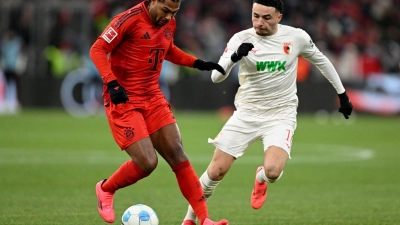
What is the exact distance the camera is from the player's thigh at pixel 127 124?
283 inches

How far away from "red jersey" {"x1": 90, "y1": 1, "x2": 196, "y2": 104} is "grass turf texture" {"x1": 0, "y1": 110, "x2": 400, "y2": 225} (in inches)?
60.4

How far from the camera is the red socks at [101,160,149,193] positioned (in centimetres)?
726

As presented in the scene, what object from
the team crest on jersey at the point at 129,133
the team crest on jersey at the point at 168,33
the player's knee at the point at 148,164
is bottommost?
the player's knee at the point at 148,164

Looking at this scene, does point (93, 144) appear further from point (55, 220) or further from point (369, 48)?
point (369, 48)

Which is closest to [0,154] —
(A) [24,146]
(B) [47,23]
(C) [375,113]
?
(A) [24,146]

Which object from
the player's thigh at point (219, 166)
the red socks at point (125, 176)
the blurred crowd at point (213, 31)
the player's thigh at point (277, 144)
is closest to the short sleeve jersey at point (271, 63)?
the player's thigh at point (277, 144)

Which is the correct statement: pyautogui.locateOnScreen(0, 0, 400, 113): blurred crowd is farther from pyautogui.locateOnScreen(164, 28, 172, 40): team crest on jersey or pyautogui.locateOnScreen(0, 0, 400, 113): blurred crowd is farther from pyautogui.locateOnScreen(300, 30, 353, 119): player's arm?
A: pyautogui.locateOnScreen(164, 28, 172, 40): team crest on jersey

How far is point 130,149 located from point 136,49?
3.14ft

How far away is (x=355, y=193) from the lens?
10461mm

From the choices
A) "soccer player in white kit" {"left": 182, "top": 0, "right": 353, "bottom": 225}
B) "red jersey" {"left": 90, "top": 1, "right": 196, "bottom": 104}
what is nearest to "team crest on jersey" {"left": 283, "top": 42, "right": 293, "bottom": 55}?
"soccer player in white kit" {"left": 182, "top": 0, "right": 353, "bottom": 225}

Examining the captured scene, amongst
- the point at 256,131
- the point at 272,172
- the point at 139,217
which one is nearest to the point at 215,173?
the point at 272,172

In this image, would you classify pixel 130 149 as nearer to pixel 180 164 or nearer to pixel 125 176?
pixel 125 176

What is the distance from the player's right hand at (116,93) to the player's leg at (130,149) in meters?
0.42

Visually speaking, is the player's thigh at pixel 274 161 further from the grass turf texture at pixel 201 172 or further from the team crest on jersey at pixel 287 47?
the team crest on jersey at pixel 287 47
